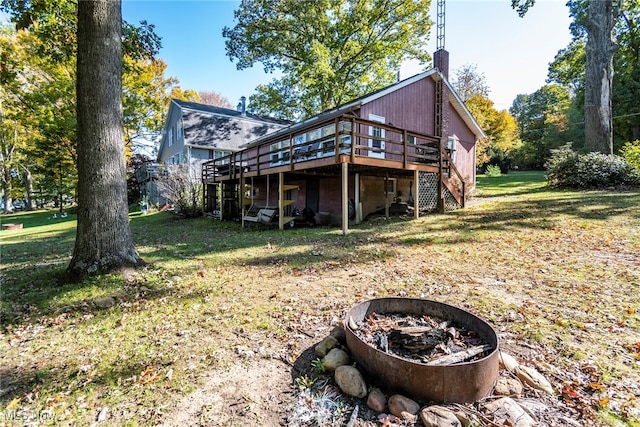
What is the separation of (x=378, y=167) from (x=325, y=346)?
789cm

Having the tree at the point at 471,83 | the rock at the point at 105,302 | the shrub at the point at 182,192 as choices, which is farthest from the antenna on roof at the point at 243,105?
the rock at the point at 105,302

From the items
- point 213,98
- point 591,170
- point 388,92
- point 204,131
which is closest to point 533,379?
point 388,92

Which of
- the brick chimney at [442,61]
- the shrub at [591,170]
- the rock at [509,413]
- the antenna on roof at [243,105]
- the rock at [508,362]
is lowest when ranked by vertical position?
the rock at [509,413]

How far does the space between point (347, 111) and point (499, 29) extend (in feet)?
26.0

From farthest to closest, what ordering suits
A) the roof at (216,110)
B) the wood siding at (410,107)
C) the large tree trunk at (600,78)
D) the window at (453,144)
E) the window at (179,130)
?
the roof at (216,110)
the window at (179,130)
the window at (453,144)
the large tree trunk at (600,78)
the wood siding at (410,107)

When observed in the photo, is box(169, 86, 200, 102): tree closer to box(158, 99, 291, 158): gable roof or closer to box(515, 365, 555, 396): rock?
box(158, 99, 291, 158): gable roof

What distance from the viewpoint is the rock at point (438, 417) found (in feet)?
6.48

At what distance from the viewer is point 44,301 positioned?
14.1 feet

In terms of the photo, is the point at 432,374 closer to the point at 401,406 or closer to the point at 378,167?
the point at 401,406

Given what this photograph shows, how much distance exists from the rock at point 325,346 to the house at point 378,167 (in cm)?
668

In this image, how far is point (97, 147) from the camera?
4824 mm

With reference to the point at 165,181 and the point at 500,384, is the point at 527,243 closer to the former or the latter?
the point at 500,384

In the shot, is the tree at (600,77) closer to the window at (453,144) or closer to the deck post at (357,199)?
the window at (453,144)

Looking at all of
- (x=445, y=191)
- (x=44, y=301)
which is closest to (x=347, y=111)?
(x=445, y=191)
